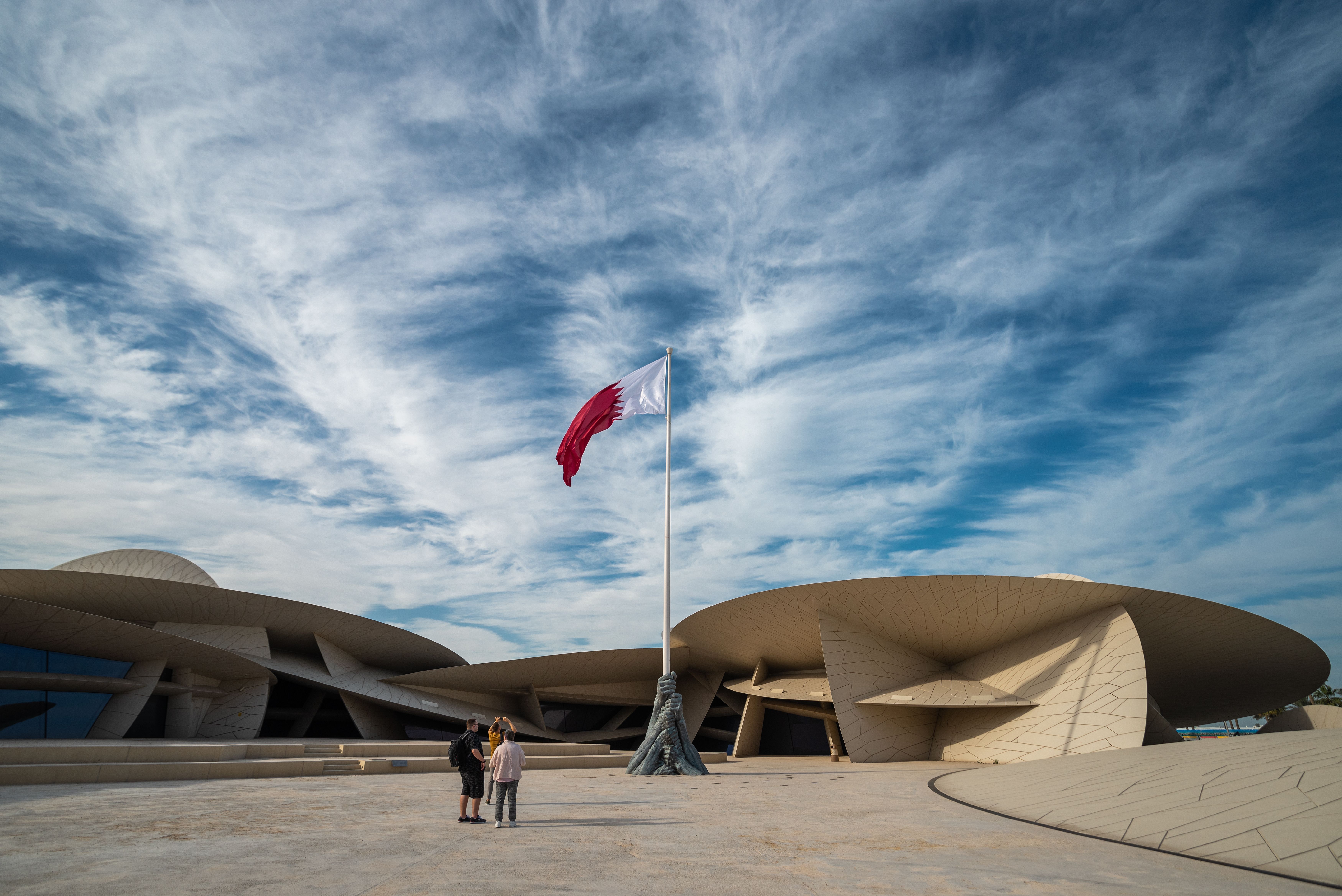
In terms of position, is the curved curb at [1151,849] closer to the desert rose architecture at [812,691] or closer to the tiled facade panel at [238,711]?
the desert rose architecture at [812,691]

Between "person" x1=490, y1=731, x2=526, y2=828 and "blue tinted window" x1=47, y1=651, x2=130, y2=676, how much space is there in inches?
882

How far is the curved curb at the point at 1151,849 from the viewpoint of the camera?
5.28 meters

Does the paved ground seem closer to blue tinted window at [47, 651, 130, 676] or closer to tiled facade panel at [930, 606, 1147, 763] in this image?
tiled facade panel at [930, 606, 1147, 763]

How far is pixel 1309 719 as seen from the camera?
31.3 meters

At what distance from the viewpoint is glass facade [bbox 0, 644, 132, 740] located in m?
21.0

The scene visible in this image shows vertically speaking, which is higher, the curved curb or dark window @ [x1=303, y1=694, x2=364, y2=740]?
dark window @ [x1=303, y1=694, x2=364, y2=740]

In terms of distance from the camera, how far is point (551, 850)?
20.6 ft

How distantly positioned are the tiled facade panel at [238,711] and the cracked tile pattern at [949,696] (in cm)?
2342

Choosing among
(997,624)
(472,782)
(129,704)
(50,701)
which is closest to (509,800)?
(472,782)

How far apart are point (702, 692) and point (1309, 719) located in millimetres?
27576

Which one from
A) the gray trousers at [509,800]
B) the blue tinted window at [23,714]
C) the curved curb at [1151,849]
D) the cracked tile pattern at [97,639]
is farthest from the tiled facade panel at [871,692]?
the blue tinted window at [23,714]

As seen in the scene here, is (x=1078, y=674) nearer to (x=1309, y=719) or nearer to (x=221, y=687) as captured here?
(x=1309, y=719)

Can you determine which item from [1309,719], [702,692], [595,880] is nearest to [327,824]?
[595,880]

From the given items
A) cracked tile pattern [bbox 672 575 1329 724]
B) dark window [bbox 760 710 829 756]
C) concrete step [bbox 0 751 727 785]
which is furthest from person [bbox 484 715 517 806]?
dark window [bbox 760 710 829 756]
